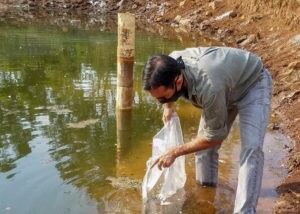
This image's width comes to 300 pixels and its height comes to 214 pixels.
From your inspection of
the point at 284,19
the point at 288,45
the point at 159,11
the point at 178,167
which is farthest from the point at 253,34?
the point at 178,167

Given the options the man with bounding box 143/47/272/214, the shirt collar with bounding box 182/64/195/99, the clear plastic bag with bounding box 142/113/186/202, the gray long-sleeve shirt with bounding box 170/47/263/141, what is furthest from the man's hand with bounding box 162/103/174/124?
the shirt collar with bounding box 182/64/195/99

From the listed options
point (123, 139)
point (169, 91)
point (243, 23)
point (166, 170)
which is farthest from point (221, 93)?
point (243, 23)

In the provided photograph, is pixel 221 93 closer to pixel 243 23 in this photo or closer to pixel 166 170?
pixel 166 170

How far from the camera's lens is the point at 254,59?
163 inches

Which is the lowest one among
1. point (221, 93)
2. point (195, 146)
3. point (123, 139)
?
point (123, 139)

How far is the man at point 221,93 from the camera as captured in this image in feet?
11.8

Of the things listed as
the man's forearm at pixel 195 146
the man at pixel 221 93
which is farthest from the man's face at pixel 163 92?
the man's forearm at pixel 195 146

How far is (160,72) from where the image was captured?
3.47 meters

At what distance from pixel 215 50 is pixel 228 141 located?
2.98 m

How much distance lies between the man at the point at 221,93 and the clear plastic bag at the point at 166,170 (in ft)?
2.18

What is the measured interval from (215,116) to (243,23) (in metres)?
13.4

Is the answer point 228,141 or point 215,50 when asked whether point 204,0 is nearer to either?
point 228,141

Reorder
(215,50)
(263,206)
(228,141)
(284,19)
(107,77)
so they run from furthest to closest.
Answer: (284,19)
(107,77)
(228,141)
(263,206)
(215,50)

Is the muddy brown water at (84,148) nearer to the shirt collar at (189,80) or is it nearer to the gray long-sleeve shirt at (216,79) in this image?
the gray long-sleeve shirt at (216,79)
